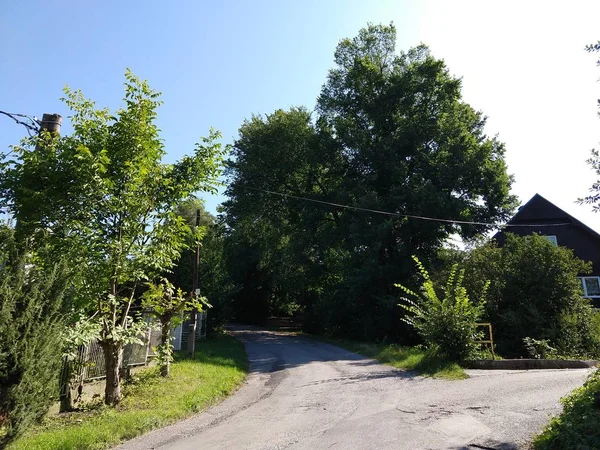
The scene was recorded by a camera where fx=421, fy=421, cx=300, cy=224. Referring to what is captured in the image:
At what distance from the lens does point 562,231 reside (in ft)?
101

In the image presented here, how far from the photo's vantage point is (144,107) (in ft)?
29.6

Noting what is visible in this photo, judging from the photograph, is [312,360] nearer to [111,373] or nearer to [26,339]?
[111,373]

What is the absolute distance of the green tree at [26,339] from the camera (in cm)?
547

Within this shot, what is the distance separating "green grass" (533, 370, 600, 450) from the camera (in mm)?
4988

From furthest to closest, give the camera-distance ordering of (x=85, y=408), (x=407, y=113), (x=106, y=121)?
Answer: (x=407, y=113) → (x=106, y=121) → (x=85, y=408)

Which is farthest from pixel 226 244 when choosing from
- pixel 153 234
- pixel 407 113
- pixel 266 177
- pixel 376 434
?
pixel 376 434

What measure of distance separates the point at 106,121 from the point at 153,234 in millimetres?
2611

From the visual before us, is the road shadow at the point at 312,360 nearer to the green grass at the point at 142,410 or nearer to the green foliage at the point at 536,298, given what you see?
the green grass at the point at 142,410

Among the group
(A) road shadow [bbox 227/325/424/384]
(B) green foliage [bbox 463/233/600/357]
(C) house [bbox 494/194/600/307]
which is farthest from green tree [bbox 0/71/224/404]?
(C) house [bbox 494/194/600/307]

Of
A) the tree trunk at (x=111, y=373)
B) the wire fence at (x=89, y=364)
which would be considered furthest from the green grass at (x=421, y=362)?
the tree trunk at (x=111, y=373)

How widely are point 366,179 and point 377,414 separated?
793 inches

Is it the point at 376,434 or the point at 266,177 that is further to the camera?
the point at 266,177

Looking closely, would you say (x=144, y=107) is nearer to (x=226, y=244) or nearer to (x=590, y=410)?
(x=590, y=410)

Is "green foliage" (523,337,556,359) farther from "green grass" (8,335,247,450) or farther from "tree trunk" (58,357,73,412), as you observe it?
"tree trunk" (58,357,73,412)
